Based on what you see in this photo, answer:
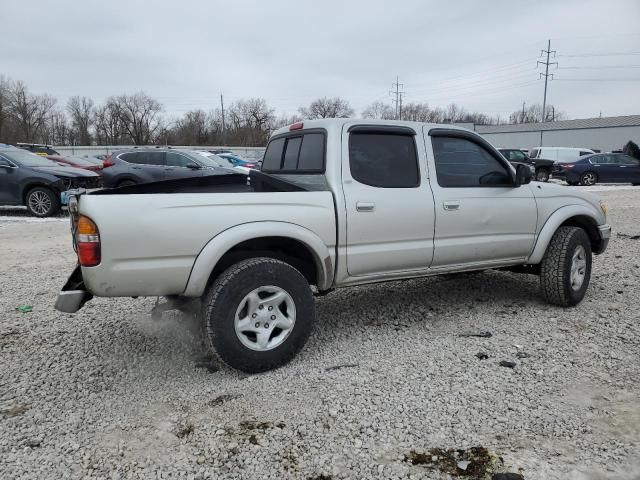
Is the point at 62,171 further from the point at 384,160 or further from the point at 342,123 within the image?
the point at 384,160

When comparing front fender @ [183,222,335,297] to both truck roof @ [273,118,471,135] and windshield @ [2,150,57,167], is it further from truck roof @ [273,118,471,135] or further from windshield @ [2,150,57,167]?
windshield @ [2,150,57,167]

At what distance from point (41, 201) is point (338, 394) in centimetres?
1088

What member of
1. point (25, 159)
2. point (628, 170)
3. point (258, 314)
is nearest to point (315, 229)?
point (258, 314)

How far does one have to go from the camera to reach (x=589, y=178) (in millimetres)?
21844

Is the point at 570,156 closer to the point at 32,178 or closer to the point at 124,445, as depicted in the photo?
the point at 32,178

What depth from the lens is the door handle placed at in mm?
3807

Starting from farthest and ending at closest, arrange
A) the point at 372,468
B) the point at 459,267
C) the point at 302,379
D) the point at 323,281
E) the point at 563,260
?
1. the point at 563,260
2. the point at 459,267
3. the point at 323,281
4. the point at 302,379
5. the point at 372,468

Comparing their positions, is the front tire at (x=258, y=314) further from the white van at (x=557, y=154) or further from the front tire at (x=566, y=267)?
the white van at (x=557, y=154)

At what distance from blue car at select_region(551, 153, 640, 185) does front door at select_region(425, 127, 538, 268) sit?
19.6 meters

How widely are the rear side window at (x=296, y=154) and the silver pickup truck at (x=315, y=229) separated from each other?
19 mm

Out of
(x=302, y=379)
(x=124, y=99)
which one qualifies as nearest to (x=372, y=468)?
(x=302, y=379)

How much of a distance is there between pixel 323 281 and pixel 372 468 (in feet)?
5.09

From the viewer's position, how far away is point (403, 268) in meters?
4.11

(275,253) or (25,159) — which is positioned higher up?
(25,159)
